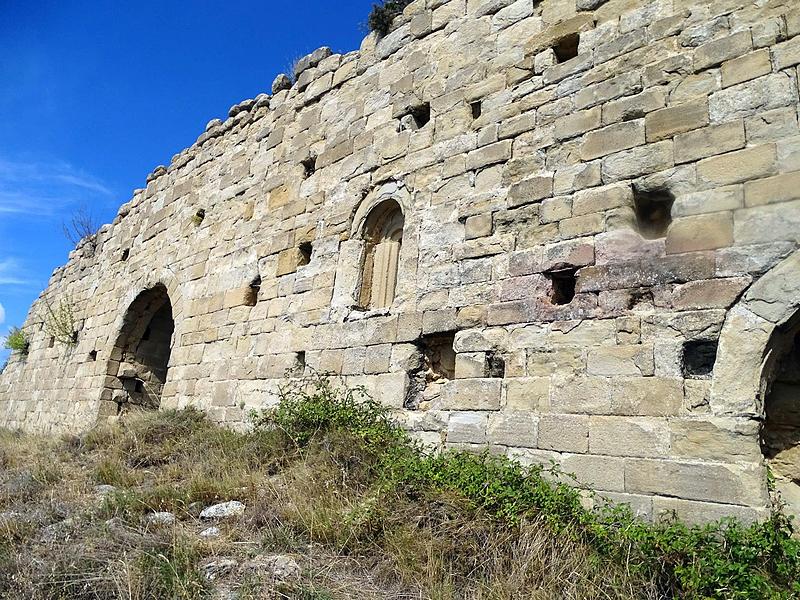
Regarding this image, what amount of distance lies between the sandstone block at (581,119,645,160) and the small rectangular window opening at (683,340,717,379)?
5.22ft

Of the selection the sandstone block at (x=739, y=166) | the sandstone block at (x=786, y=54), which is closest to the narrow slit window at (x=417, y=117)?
the sandstone block at (x=739, y=166)

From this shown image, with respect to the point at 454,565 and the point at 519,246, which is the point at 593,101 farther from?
the point at 454,565

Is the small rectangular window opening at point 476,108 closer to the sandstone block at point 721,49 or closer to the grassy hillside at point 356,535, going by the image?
the sandstone block at point 721,49

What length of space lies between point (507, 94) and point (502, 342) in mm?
2336

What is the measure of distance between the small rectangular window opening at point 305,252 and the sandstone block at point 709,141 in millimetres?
4222

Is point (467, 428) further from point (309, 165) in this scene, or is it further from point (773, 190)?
point (309, 165)

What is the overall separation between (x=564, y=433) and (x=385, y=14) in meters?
5.32

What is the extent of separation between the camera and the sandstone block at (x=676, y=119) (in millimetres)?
4461

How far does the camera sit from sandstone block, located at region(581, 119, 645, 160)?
15.6ft

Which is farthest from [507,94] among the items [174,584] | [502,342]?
[174,584]

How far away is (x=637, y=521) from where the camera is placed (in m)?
3.85

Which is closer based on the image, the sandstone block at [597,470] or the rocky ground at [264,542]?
the rocky ground at [264,542]

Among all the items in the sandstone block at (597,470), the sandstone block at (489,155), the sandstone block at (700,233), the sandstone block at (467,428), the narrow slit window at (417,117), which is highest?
the narrow slit window at (417,117)

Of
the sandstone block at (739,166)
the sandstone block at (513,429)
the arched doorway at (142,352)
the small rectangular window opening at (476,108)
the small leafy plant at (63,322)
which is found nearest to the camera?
the sandstone block at (739,166)
